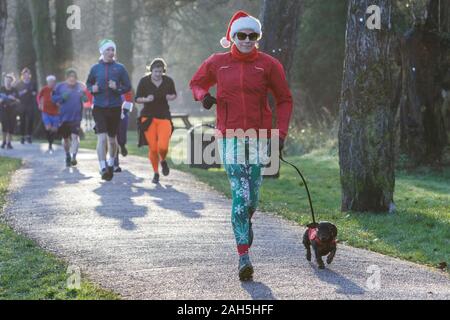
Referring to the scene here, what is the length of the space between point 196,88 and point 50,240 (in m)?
2.46

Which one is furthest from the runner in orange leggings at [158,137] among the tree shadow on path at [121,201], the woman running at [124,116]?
the tree shadow on path at [121,201]

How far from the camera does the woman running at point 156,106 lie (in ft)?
48.1

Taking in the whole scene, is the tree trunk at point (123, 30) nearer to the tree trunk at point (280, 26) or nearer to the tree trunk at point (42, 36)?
the tree trunk at point (42, 36)

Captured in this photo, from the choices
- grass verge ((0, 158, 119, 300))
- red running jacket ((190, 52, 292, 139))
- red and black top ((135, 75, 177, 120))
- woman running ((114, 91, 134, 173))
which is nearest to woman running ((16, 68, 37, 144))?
woman running ((114, 91, 134, 173))

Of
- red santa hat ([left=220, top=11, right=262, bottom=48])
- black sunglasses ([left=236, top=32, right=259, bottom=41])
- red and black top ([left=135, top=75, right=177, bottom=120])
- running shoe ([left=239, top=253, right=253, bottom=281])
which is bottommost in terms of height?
running shoe ([left=239, top=253, right=253, bottom=281])

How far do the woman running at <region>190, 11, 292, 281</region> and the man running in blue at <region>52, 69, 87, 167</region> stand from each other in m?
10.2

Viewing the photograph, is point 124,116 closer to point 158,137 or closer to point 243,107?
point 158,137

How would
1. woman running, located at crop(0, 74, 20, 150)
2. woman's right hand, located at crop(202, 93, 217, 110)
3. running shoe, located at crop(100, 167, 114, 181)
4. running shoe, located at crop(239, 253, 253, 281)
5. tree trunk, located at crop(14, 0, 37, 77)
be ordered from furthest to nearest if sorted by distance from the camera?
tree trunk, located at crop(14, 0, 37, 77) → woman running, located at crop(0, 74, 20, 150) → running shoe, located at crop(100, 167, 114, 181) → woman's right hand, located at crop(202, 93, 217, 110) → running shoe, located at crop(239, 253, 253, 281)

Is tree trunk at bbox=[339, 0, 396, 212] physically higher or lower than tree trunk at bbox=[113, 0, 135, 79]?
lower

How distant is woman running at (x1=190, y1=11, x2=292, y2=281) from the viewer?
732 centimetres

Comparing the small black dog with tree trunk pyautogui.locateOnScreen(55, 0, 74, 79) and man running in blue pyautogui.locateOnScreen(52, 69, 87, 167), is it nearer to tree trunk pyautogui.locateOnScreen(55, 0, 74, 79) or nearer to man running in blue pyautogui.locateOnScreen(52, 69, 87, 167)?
man running in blue pyautogui.locateOnScreen(52, 69, 87, 167)

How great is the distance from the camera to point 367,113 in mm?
11070

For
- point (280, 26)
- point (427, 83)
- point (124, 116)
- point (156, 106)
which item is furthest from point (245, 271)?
point (427, 83)
